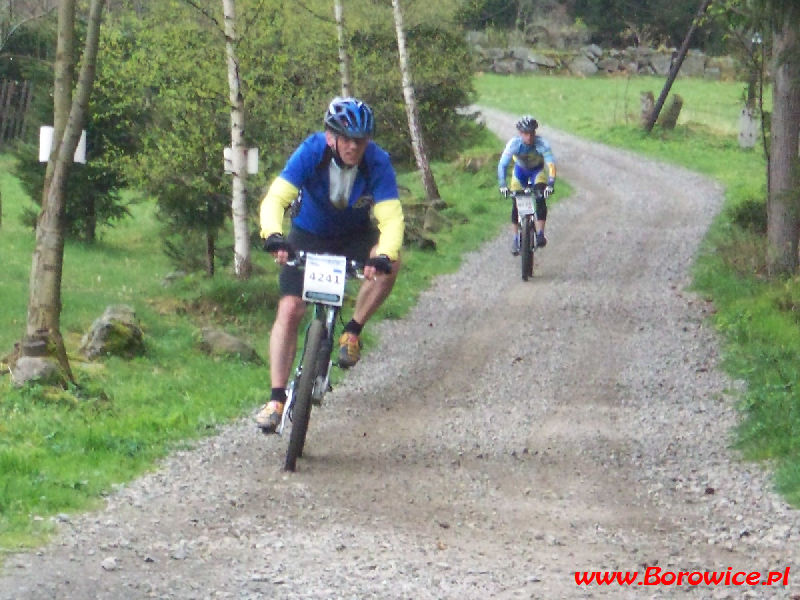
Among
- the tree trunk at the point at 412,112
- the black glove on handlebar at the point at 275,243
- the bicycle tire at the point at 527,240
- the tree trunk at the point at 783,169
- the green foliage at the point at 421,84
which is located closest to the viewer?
the black glove on handlebar at the point at 275,243

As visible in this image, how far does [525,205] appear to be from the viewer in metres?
17.6

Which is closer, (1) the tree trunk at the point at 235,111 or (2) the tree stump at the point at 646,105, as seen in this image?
(1) the tree trunk at the point at 235,111

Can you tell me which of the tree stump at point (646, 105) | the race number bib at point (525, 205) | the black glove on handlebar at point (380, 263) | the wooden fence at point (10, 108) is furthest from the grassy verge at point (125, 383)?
the wooden fence at point (10, 108)

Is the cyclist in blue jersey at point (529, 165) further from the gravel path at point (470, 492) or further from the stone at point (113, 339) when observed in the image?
the stone at point (113, 339)

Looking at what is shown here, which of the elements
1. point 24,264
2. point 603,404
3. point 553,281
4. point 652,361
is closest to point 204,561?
point 603,404

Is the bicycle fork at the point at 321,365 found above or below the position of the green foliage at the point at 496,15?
below

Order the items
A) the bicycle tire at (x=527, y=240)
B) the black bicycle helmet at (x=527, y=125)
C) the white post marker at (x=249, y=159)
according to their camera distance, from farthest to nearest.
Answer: the bicycle tire at (x=527, y=240) < the black bicycle helmet at (x=527, y=125) < the white post marker at (x=249, y=159)

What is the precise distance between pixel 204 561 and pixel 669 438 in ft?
14.7

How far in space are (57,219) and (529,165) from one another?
8.55 m

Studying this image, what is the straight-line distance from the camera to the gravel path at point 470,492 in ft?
19.1

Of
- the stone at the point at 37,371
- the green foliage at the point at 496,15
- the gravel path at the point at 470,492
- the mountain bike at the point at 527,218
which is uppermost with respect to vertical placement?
the green foliage at the point at 496,15

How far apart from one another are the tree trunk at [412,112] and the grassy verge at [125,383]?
359cm

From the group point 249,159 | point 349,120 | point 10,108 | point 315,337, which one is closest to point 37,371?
point 315,337

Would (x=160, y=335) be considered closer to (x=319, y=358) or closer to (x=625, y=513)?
(x=319, y=358)
